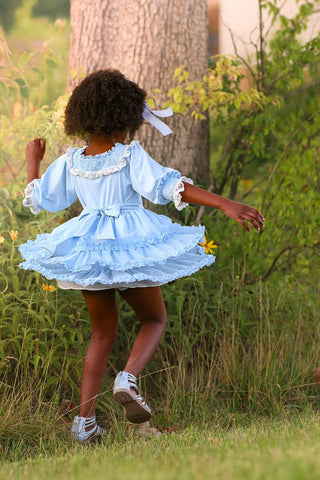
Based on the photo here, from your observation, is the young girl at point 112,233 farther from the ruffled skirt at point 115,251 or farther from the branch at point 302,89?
the branch at point 302,89

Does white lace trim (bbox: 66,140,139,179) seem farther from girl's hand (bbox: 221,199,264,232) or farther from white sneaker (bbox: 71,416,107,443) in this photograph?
white sneaker (bbox: 71,416,107,443)

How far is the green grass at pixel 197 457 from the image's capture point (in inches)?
74.0

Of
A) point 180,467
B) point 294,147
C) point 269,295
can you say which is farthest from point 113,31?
point 180,467

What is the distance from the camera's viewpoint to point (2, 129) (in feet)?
16.2

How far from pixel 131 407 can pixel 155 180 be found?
1048mm

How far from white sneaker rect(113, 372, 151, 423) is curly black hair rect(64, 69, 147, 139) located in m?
1.23

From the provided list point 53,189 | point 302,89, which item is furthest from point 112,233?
point 302,89

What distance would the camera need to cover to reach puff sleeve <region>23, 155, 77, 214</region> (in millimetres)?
3428

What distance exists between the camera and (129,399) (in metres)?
3.00

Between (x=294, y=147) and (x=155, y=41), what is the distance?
1.39 m

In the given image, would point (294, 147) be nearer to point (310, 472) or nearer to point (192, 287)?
point (192, 287)

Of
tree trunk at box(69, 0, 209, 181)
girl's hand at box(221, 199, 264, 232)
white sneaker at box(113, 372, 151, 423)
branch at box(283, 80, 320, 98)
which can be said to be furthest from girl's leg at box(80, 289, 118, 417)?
branch at box(283, 80, 320, 98)

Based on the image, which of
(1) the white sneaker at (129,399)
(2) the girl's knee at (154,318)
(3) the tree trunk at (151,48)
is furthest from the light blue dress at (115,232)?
(3) the tree trunk at (151,48)

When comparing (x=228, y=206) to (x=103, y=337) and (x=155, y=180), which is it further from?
(x=103, y=337)
